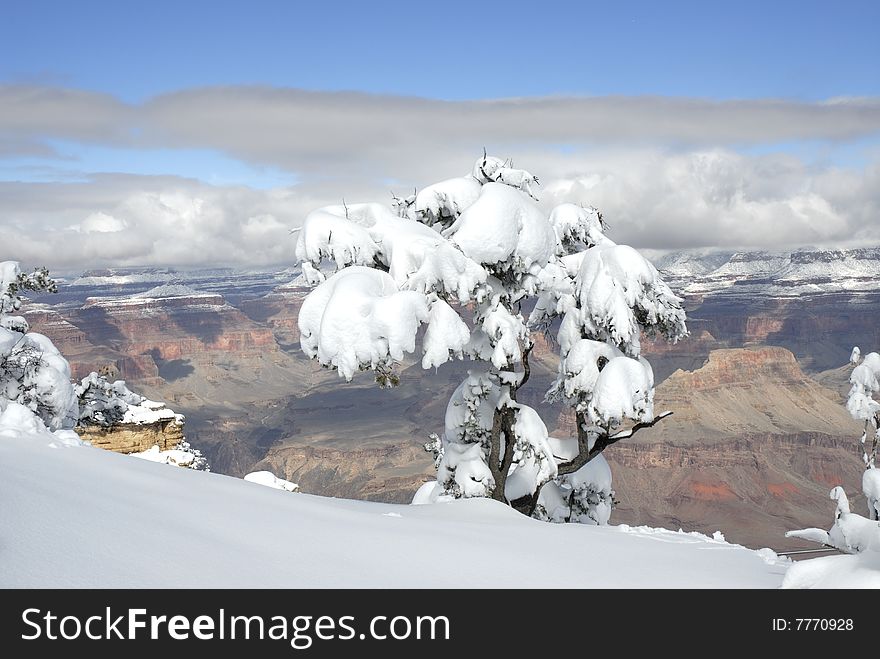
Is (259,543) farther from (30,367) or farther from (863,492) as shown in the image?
(30,367)

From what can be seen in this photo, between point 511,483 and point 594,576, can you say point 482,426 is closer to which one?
point 511,483

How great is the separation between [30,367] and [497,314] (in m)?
15.0

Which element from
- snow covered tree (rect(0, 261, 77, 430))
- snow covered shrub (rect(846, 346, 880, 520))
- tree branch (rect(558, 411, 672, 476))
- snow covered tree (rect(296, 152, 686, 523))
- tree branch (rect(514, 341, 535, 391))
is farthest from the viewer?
snow covered shrub (rect(846, 346, 880, 520))

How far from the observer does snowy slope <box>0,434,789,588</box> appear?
18.5ft

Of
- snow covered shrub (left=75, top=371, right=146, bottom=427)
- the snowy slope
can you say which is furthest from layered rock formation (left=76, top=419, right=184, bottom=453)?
the snowy slope

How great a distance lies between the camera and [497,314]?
1367 centimetres

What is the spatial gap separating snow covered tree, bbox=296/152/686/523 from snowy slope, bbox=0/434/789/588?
2.89 meters

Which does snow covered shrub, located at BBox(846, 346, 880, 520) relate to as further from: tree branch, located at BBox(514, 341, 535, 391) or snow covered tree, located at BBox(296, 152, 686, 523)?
tree branch, located at BBox(514, 341, 535, 391)
